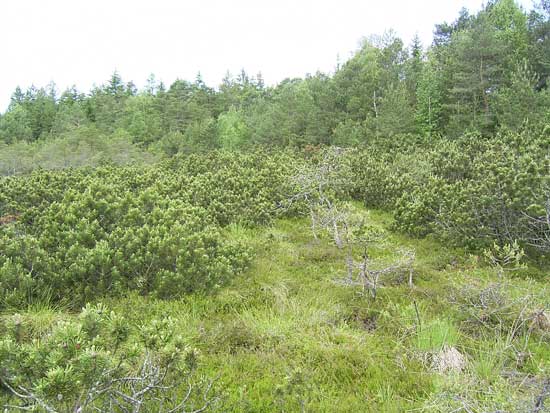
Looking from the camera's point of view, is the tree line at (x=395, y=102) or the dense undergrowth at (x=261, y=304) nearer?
the dense undergrowth at (x=261, y=304)

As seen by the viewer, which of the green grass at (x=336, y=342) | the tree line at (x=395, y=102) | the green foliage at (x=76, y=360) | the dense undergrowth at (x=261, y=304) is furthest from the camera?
the tree line at (x=395, y=102)

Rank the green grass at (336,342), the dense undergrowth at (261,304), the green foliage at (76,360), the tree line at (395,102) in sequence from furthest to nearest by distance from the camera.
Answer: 1. the tree line at (395,102)
2. the green grass at (336,342)
3. the dense undergrowth at (261,304)
4. the green foliage at (76,360)

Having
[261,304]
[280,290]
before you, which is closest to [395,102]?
[280,290]

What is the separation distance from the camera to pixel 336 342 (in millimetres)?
4504

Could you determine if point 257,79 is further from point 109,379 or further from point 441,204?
point 109,379

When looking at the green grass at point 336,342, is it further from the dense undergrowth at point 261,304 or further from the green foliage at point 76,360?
the green foliage at point 76,360

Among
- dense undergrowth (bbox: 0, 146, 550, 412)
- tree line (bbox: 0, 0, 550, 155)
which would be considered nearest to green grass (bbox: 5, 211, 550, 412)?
dense undergrowth (bbox: 0, 146, 550, 412)

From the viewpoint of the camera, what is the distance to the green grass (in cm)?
338

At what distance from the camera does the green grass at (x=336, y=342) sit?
3.38 meters

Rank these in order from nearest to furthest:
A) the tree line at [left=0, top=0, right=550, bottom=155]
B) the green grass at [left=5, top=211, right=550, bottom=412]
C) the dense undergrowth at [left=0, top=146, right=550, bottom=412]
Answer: the dense undergrowth at [left=0, top=146, right=550, bottom=412]
the green grass at [left=5, top=211, right=550, bottom=412]
the tree line at [left=0, top=0, right=550, bottom=155]

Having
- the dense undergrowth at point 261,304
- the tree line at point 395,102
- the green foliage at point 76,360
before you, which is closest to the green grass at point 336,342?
the dense undergrowth at point 261,304

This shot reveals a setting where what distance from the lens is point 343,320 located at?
16.2 feet

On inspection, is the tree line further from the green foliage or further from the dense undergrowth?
the green foliage

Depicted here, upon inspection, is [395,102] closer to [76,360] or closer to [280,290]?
[280,290]
